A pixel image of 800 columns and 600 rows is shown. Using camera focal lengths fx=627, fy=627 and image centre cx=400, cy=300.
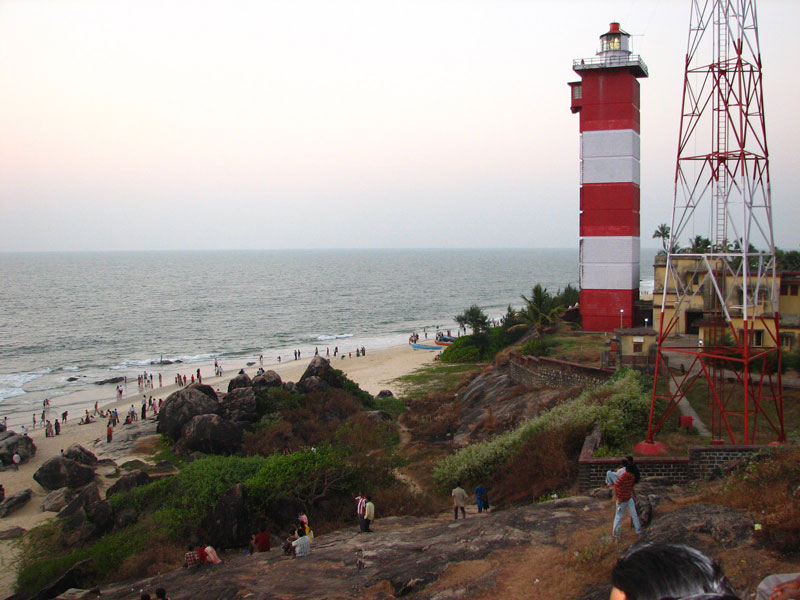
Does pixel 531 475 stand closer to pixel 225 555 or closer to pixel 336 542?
pixel 336 542

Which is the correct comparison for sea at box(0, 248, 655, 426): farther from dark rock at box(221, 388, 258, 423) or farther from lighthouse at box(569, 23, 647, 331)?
lighthouse at box(569, 23, 647, 331)

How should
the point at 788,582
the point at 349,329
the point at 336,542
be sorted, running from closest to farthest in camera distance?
the point at 788,582, the point at 336,542, the point at 349,329

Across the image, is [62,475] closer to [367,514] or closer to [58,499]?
[58,499]

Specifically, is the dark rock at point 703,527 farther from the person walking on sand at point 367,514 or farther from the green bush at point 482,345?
the green bush at point 482,345

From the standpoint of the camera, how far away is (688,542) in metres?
9.78

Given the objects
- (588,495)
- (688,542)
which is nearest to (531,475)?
(588,495)

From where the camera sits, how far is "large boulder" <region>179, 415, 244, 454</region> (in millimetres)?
26656

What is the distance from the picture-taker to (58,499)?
2339 cm

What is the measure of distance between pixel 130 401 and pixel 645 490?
132ft

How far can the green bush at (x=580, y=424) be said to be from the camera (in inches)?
691

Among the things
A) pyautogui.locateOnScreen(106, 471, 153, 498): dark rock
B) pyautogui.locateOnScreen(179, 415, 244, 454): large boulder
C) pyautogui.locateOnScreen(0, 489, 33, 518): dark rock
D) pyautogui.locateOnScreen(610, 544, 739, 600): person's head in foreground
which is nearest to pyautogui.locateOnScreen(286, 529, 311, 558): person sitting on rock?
pyautogui.locateOnScreen(106, 471, 153, 498): dark rock

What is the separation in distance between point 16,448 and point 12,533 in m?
10.8

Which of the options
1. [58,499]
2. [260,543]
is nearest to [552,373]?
[260,543]

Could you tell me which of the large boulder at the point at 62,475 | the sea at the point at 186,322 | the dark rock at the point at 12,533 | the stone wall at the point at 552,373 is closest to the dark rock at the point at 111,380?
the sea at the point at 186,322
